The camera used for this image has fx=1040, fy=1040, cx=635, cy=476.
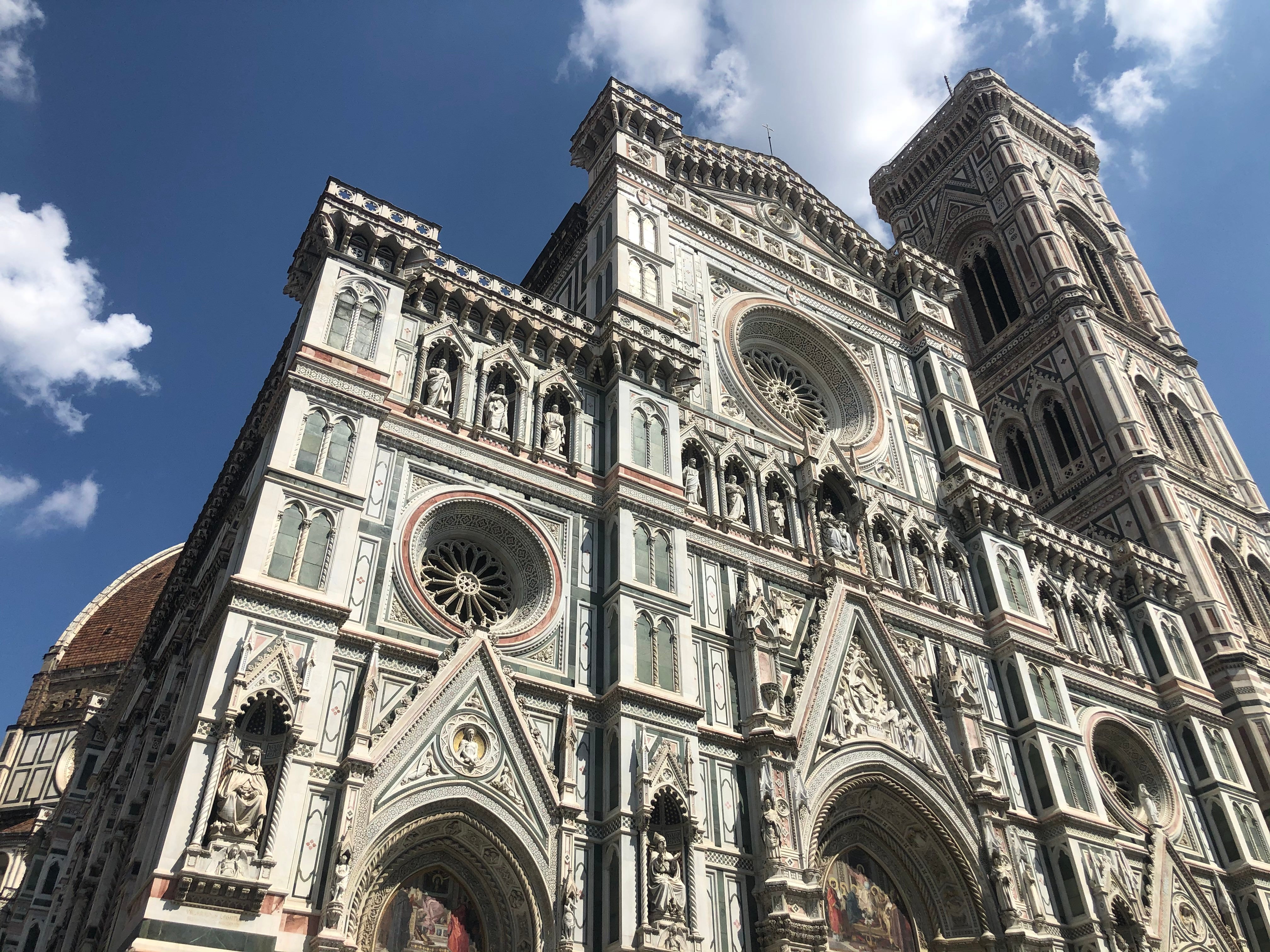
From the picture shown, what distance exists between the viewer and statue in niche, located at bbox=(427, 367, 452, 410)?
18000mm

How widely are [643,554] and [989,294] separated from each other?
3094 centimetres

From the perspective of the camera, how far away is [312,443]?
51.9ft

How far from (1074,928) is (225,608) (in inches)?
611

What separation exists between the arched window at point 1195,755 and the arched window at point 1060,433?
13117 millimetres

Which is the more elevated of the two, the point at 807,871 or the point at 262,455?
the point at 262,455

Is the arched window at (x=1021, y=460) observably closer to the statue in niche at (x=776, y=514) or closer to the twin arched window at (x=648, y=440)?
the statue in niche at (x=776, y=514)

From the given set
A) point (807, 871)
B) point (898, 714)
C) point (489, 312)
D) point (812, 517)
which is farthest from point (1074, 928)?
point (489, 312)

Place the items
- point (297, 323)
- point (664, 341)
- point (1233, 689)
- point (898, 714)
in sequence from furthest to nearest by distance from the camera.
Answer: point (1233, 689), point (664, 341), point (898, 714), point (297, 323)

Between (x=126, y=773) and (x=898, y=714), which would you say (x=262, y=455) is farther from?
(x=898, y=714)

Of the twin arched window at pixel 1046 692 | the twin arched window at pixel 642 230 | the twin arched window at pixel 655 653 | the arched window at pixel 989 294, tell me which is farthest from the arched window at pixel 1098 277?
the twin arched window at pixel 655 653

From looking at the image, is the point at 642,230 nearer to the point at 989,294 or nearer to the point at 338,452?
the point at 338,452

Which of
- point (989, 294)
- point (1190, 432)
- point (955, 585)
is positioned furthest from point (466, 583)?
point (989, 294)

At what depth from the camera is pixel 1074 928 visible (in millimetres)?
18625

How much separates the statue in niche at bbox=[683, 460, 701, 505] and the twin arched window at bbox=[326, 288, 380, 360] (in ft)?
20.9
